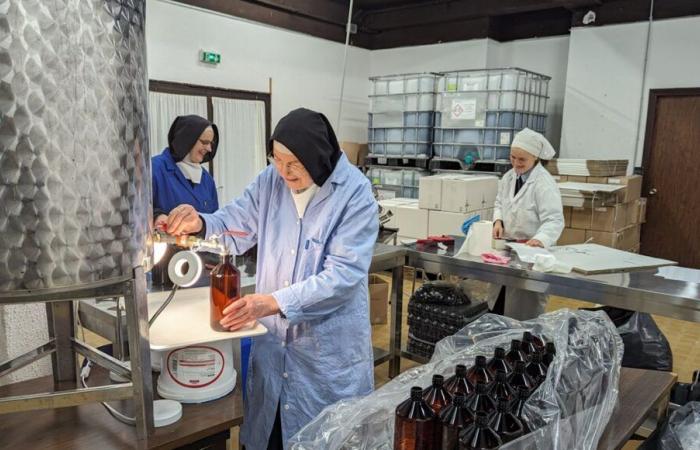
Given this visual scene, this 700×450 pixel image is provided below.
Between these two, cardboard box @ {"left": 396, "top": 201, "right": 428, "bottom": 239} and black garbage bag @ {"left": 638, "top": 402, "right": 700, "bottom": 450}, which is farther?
cardboard box @ {"left": 396, "top": 201, "right": 428, "bottom": 239}

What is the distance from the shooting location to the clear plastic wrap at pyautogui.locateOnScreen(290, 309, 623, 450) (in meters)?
0.99

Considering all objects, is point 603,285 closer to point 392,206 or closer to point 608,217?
point 608,217

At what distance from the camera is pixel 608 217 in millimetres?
4434

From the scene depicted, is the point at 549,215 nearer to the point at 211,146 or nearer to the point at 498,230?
the point at 498,230

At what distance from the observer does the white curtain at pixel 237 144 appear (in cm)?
523

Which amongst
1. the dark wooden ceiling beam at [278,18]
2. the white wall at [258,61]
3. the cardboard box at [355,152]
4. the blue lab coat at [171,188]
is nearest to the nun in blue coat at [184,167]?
the blue lab coat at [171,188]

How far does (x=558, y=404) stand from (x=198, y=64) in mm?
4817

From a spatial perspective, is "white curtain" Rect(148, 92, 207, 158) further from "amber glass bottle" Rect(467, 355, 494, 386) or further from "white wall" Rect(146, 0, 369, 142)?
"amber glass bottle" Rect(467, 355, 494, 386)

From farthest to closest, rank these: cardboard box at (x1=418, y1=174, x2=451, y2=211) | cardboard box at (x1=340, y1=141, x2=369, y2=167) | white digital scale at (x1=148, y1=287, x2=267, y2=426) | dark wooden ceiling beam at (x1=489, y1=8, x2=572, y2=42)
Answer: cardboard box at (x1=340, y1=141, x2=369, y2=167)
dark wooden ceiling beam at (x1=489, y1=8, x2=572, y2=42)
cardboard box at (x1=418, y1=174, x2=451, y2=211)
white digital scale at (x1=148, y1=287, x2=267, y2=426)

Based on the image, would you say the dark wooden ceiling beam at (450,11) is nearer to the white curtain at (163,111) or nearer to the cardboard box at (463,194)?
the cardboard box at (463,194)

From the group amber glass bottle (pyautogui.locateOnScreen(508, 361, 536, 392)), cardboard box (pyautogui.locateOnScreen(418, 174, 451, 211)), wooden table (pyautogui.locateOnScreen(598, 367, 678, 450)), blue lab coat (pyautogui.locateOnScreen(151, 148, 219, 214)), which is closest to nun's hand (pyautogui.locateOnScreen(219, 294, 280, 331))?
amber glass bottle (pyautogui.locateOnScreen(508, 361, 536, 392))

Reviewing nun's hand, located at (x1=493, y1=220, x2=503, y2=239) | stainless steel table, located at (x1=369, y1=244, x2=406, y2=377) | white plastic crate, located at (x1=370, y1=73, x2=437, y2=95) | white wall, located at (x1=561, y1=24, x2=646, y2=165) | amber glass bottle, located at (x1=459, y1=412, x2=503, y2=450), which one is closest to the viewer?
amber glass bottle, located at (x1=459, y1=412, x2=503, y2=450)

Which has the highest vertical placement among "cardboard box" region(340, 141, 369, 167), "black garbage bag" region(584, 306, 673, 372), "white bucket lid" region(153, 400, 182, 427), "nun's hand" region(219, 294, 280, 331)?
"cardboard box" region(340, 141, 369, 167)

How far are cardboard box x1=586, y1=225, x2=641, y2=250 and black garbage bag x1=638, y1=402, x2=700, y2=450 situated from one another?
291cm
